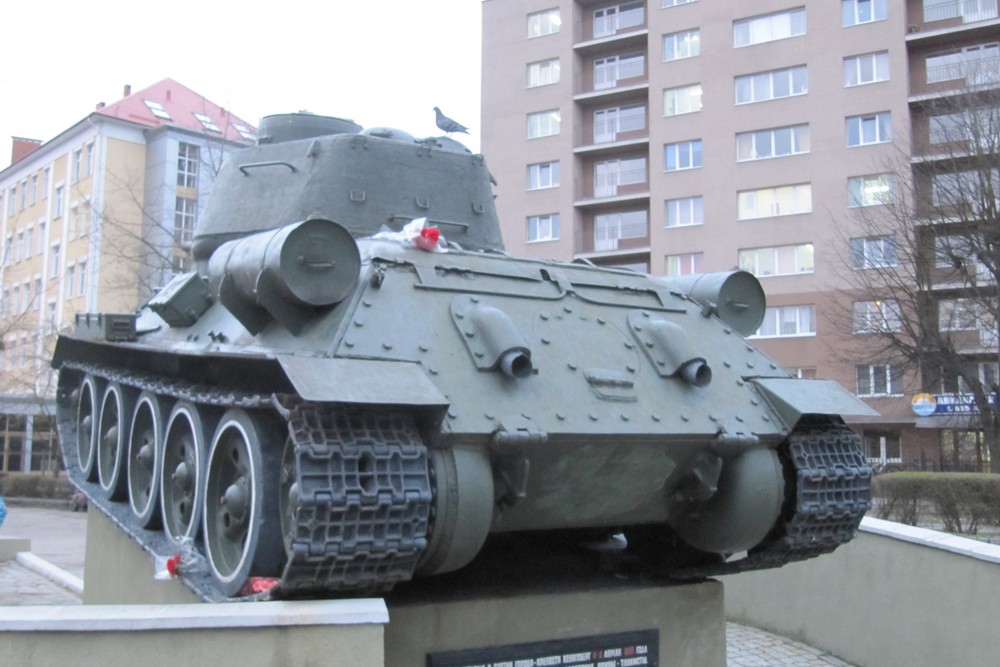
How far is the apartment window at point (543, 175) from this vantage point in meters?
36.5

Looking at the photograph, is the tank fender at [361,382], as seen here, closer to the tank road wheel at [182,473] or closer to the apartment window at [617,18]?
the tank road wheel at [182,473]

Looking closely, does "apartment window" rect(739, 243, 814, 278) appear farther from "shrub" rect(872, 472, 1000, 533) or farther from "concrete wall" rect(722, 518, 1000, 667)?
"concrete wall" rect(722, 518, 1000, 667)

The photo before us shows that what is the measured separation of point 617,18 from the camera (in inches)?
1439

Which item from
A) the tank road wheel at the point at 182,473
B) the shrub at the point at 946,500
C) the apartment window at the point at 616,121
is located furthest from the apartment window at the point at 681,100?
the tank road wheel at the point at 182,473

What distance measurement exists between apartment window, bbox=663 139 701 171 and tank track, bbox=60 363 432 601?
30.2m

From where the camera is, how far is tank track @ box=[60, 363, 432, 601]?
428 cm

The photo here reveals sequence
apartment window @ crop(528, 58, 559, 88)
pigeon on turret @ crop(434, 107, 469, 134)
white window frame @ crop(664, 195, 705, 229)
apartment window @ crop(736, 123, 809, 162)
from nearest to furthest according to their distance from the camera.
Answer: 1. pigeon on turret @ crop(434, 107, 469, 134)
2. apartment window @ crop(736, 123, 809, 162)
3. white window frame @ crop(664, 195, 705, 229)
4. apartment window @ crop(528, 58, 559, 88)

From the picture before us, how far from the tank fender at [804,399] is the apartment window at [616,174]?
30.2 meters

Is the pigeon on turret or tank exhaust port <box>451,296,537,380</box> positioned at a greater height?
the pigeon on turret

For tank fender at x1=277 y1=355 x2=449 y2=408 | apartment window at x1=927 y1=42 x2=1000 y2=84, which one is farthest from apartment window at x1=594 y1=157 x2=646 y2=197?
tank fender at x1=277 y1=355 x2=449 y2=408

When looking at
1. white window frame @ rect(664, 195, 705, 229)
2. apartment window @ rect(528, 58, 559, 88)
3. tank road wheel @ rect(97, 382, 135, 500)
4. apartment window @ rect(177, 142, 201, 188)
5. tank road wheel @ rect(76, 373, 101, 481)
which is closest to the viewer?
tank road wheel @ rect(97, 382, 135, 500)

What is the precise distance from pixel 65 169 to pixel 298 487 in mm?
36658

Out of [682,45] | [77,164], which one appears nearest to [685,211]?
[682,45]

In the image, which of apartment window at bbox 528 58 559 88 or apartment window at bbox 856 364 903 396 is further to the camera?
apartment window at bbox 528 58 559 88
